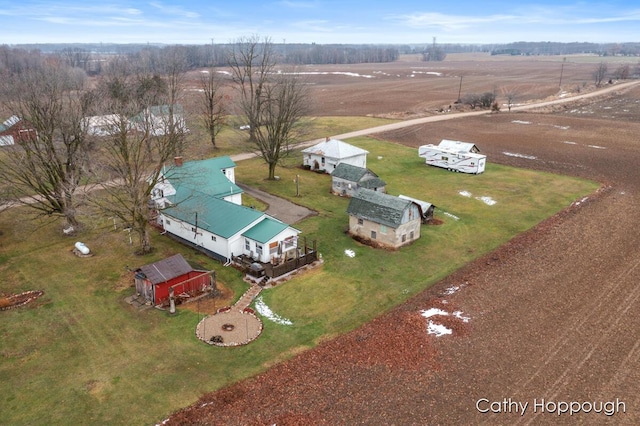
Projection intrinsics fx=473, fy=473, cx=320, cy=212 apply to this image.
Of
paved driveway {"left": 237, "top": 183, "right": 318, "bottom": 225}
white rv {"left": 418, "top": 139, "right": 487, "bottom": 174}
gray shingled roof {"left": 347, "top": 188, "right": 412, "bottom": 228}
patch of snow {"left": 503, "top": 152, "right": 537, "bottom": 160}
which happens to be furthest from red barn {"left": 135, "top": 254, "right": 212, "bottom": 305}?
patch of snow {"left": 503, "top": 152, "right": 537, "bottom": 160}

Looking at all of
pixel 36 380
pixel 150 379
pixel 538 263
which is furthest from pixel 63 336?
pixel 538 263

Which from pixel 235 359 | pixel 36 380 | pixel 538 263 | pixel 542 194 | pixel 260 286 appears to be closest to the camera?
pixel 36 380

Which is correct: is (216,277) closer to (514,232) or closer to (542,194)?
(514,232)

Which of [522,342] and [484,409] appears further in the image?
[522,342]

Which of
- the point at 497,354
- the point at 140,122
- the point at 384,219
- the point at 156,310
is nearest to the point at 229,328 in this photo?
the point at 156,310

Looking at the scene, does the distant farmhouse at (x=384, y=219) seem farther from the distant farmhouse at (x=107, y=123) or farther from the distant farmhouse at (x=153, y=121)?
the distant farmhouse at (x=107, y=123)
